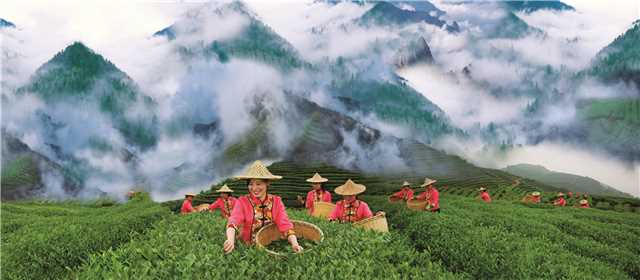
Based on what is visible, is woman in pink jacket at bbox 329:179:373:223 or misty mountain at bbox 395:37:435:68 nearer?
woman in pink jacket at bbox 329:179:373:223

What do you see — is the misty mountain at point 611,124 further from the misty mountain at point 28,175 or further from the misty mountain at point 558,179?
the misty mountain at point 28,175

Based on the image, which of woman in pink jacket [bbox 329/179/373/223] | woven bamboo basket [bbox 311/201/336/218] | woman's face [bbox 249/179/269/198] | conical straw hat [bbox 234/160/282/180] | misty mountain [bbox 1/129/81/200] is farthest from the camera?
misty mountain [bbox 1/129/81/200]

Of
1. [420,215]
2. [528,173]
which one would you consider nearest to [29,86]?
[420,215]

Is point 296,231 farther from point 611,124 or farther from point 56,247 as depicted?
point 611,124

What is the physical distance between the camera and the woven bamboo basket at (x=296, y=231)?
549cm

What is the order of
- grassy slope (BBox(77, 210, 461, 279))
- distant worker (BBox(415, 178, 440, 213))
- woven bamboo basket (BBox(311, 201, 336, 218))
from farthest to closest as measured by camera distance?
1. distant worker (BBox(415, 178, 440, 213))
2. woven bamboo basket (BBox(311, 201, 336, 218))
3. grassy slope (BBox(77, 210, 461, 279))

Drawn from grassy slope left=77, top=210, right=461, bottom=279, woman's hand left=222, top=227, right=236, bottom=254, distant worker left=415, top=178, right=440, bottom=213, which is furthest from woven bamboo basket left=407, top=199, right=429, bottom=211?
woman's hand left=222, top=227, right=236, bottom=254

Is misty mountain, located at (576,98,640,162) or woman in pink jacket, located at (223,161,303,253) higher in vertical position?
misty mountain, located at (576,98,640,162)

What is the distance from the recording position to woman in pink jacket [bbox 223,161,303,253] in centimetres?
552

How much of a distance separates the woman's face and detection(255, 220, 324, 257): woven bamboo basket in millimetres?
452

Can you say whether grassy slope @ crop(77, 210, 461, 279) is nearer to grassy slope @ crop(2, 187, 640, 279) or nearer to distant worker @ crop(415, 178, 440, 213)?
grassy slope @ crop(2, 187, 640, 279)

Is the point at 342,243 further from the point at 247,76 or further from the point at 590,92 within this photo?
the point at 590,92

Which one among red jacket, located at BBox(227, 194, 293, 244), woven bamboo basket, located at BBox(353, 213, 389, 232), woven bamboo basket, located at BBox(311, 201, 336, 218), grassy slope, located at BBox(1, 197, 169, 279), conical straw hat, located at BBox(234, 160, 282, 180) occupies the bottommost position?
grassy slope, located at BBox(1, 197, 169, 279)

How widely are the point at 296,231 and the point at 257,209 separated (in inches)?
31.8
